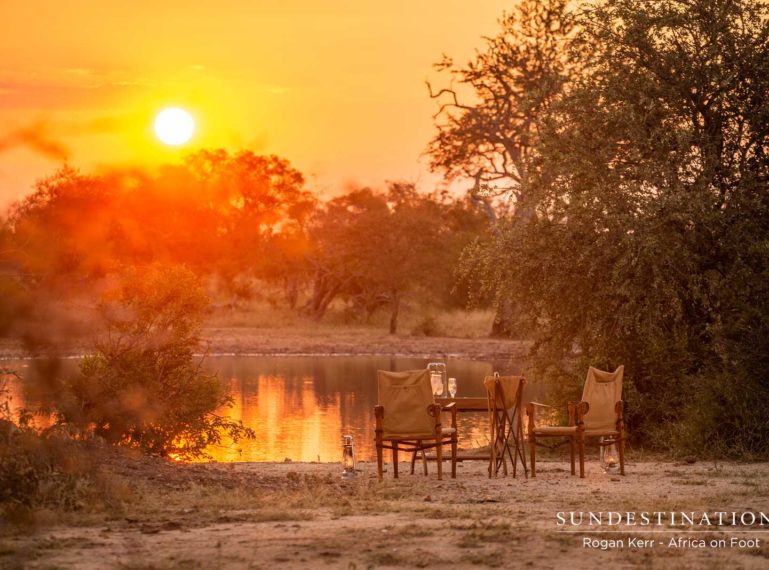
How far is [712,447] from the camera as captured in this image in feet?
A: 48.7

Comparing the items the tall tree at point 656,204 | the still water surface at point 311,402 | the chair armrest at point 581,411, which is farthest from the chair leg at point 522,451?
the still water surface at point 311,402

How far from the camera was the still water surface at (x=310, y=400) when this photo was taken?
17.7 m

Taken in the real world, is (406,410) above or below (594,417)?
above

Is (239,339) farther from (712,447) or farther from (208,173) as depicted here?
(712,447)

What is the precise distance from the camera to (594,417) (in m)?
12.7

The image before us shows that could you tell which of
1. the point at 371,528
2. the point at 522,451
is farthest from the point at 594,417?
the point at 371,528

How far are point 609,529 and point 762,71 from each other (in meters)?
9.93

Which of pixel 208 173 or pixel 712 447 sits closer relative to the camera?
pixel 712 447

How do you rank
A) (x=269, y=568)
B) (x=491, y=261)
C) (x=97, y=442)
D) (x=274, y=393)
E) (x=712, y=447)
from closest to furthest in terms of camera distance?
1. (x=269, y=568)
2. (x=97, y=442)
3. (x=712, y=447)
4. (x=491, y=261)
5. (x=274, y=393)

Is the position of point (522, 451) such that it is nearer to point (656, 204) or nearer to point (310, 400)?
point (656, 204)

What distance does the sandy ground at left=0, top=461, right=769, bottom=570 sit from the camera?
299 inches

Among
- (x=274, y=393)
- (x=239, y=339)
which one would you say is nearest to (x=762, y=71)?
(x=274, y=393)

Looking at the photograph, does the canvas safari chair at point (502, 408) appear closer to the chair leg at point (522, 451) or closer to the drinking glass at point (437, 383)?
the chair leg at point (522, 451)

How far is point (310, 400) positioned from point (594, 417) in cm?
1299
